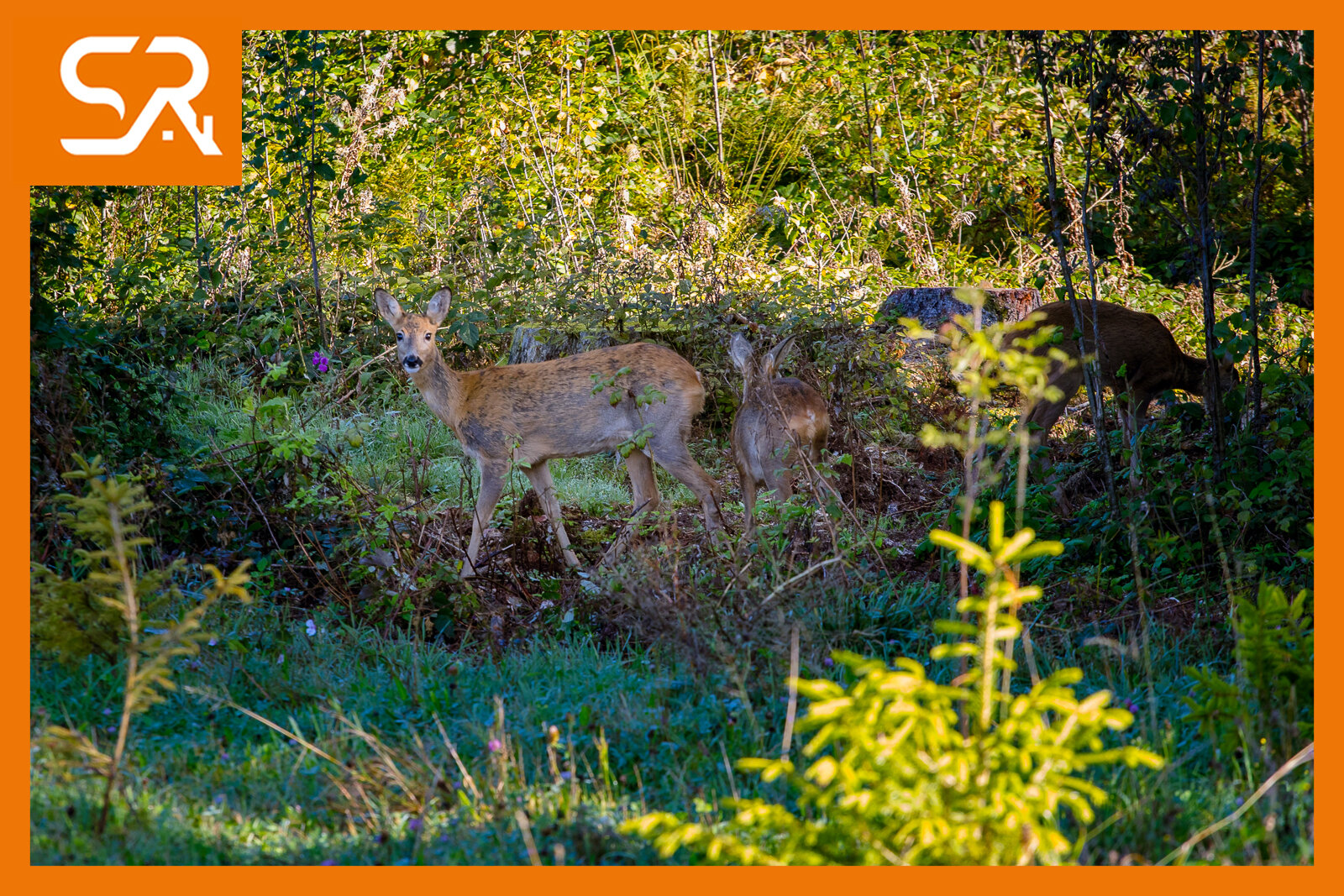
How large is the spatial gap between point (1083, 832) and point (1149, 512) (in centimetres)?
303

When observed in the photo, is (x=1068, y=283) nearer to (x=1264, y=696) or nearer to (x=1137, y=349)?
(x=1264, y=696)

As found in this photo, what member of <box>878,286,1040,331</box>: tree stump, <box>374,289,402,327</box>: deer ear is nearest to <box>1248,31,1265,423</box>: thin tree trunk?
<box>878,286,1040,331</box>: tree stump

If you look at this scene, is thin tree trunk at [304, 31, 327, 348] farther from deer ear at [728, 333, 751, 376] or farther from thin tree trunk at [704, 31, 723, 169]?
thin tree trunk at [704, 31, 723, 169]

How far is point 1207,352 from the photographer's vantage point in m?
5.30

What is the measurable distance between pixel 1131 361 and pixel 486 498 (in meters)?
4.02

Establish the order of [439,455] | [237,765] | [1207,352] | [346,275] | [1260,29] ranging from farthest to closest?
[346,275]
[439,455]
[1207,352]
[1260,29]
[237,765]

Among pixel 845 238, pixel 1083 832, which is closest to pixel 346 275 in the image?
pixel 845 238

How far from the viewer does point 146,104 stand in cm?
492

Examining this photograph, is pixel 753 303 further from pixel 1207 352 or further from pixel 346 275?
pixel 1207 352

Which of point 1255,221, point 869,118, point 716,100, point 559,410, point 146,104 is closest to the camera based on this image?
point 146,104

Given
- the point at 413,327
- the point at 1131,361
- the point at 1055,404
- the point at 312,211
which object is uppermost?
the point at 312,211

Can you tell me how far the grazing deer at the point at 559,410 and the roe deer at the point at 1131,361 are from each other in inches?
83.6

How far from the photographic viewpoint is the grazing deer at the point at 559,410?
7223 millimetres

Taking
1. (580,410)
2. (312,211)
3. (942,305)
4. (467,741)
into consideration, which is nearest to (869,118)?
(942,305)
